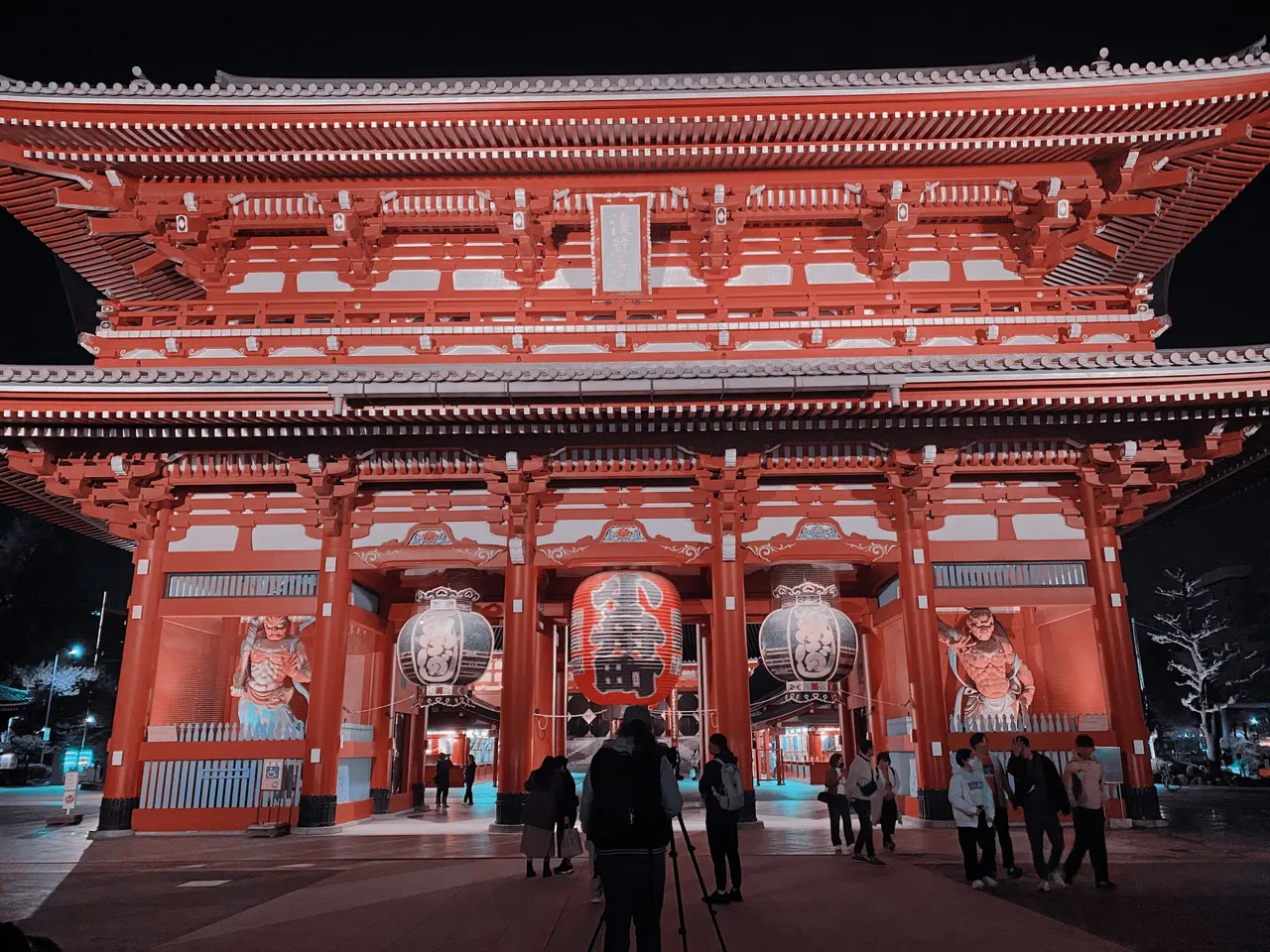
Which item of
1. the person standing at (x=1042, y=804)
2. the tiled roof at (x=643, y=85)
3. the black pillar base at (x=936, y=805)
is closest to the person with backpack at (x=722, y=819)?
the person standing at (x=1042, y=804)

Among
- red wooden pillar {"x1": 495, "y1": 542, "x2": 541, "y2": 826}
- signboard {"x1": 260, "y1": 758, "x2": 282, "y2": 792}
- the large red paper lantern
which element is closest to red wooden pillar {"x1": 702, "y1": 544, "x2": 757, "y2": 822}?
the large red paper lantern

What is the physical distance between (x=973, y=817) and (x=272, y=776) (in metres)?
10.4

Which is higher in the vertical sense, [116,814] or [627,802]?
[627,802]

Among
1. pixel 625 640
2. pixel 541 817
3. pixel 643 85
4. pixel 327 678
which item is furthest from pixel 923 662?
pixel 643 85

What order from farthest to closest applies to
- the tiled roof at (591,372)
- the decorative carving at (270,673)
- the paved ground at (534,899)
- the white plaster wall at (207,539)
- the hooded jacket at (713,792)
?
the decorative carving at (270,673)
the white plaster wall at (207,539)
the tiled roof at (591,372)
the hooded jacket at (713,792)
the paved ground at (534,899)

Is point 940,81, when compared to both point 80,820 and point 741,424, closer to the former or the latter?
point 741,424

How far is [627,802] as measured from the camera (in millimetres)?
4574

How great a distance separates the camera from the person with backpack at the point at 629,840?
452 centimetres

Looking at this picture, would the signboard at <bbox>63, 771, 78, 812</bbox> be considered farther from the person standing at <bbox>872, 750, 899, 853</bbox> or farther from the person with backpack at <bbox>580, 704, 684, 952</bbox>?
the person with backpack at <bbox>580, 704, 684, 952</bbox>

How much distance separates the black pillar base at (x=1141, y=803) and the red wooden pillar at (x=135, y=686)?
15.0 meters

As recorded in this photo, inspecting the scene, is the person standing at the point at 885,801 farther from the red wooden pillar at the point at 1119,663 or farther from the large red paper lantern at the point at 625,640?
the red wooden pillar at the point at 1119,663

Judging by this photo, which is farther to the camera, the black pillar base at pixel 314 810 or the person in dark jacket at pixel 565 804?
the black pillar base at pixel 314 810

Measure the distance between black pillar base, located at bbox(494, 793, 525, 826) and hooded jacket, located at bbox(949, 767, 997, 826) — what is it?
22.2 ft

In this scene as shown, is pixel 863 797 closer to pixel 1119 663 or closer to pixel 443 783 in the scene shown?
pixel 1119 663
